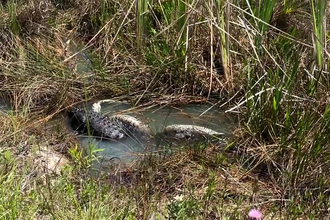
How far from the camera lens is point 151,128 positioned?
394 centimetres

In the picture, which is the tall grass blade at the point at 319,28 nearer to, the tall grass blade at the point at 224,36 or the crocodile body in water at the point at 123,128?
the tall grass blade at the point at 224,36

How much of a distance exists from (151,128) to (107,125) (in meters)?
0.32

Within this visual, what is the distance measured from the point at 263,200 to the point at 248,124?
0.63m

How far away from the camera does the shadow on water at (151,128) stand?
11.7 feet

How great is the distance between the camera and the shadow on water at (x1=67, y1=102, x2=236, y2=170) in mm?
3568

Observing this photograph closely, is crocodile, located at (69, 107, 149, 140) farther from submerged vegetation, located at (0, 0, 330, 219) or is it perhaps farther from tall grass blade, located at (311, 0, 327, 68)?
tall grass blade, located at (311, 0, 327, 68)

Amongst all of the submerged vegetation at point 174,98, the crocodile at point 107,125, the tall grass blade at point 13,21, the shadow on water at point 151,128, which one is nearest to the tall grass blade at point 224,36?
the submerged vegetation at point 174,98

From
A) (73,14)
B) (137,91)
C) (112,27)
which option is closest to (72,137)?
(137,91)

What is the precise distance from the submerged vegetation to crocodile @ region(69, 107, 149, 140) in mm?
179

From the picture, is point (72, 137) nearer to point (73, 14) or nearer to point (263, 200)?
point (263, 200)

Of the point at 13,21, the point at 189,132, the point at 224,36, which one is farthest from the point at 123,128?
the point at 13,21

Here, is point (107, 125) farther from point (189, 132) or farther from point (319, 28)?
point (319, 28)

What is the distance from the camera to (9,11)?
184 inches

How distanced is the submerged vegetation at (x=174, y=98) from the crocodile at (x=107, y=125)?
0.59ft
